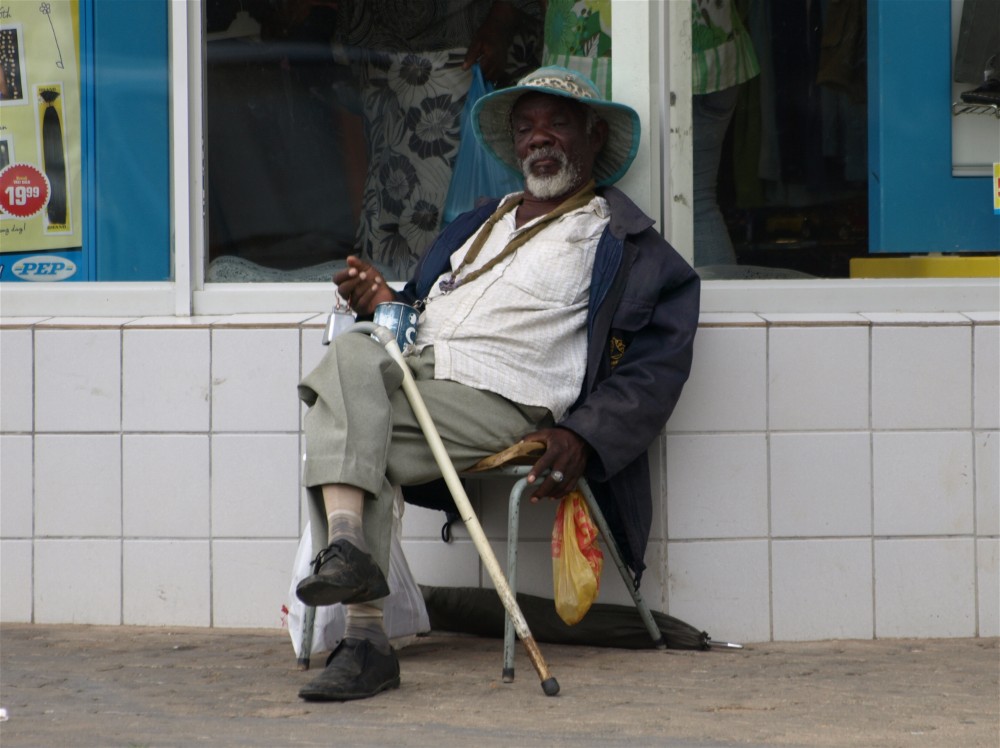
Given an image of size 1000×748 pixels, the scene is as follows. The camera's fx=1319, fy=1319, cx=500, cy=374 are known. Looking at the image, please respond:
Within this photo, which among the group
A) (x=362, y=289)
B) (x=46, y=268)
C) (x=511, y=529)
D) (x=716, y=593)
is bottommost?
(x=716, y=593)

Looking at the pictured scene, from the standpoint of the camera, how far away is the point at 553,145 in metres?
4.05

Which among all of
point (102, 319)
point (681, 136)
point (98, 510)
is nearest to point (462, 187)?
point (681, 136)

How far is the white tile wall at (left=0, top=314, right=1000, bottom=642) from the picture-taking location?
4.09 m

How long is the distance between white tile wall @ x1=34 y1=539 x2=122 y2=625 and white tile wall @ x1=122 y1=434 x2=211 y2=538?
0.12m

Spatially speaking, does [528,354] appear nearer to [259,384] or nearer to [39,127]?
[259,384]

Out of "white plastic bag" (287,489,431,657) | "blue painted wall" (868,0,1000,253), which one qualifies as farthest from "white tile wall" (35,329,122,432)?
"blue painted wall" (868,0,1000,253)

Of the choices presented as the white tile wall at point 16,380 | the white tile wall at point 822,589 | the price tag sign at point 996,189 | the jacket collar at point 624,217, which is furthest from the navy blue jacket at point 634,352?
the white tile wall at point 16,380

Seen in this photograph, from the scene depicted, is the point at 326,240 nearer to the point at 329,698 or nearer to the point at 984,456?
the point at 329,698

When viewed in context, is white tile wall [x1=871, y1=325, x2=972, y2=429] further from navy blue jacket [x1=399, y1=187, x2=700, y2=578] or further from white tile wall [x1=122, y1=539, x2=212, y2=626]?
white tile wall [x1=122, y1=539, x2=212, y2=626]

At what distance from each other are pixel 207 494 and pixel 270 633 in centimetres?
48

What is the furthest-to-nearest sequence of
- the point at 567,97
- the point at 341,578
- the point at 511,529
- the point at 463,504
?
1. the point at 567,97
2. the point at 511,529
3. the point at 463,504
4. the point at 341,578

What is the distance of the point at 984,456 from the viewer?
4.12m

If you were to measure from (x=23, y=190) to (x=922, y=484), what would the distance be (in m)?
3.15

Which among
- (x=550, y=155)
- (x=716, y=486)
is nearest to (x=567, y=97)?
(x=550, y=155)
